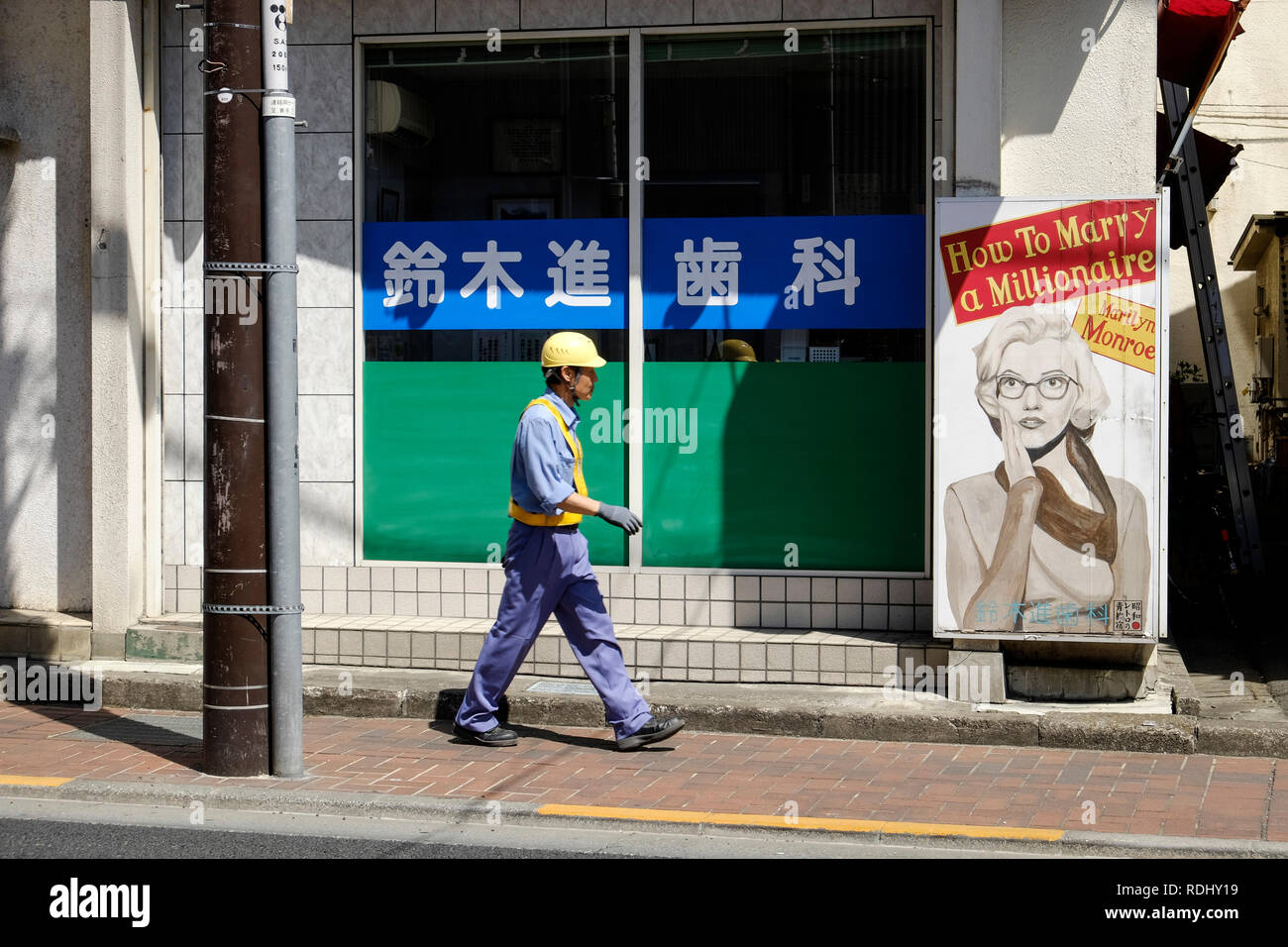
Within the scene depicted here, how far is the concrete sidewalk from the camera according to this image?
20.4ft

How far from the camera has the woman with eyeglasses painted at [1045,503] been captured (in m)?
7.95

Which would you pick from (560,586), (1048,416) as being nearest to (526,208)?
(560,586)

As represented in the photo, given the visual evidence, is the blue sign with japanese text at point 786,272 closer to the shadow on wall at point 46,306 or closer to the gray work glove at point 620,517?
the gray work glove at point 620,517

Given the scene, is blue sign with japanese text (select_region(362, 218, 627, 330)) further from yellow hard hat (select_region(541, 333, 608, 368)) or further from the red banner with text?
the red banner with text

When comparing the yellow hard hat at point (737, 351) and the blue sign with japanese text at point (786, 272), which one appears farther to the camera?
the yellow hard hat at point (737, 351)

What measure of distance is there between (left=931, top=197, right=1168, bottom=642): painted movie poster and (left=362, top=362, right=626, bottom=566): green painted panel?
231 centimetres

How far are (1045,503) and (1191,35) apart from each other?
4.37 meters

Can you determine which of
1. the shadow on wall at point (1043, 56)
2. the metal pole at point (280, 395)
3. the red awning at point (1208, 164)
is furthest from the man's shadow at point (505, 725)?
the red awning at point (1208, 164)

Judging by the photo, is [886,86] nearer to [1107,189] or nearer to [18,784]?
[1107,189]

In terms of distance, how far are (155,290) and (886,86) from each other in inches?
193

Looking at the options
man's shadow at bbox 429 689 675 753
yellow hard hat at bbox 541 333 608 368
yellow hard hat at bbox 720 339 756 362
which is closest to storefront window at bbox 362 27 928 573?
yellow hard hat at bbox 720 339 756 362

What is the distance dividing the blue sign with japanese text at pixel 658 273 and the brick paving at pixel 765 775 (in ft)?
8.76

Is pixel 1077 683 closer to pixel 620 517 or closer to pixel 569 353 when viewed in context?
pixel 620 517
